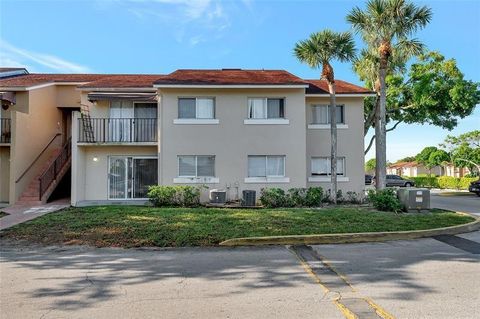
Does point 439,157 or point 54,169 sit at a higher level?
point 439,157

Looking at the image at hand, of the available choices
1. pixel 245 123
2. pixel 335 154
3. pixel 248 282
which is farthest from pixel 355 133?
pixel 248 282

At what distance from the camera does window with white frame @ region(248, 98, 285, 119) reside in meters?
17.5

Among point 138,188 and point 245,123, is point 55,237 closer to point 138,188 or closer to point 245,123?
point 138,188

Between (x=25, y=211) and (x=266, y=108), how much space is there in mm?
11210

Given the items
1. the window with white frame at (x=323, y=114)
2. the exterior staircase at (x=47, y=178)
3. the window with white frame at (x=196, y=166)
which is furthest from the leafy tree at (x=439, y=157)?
the exterior staircase at (x=47, y=178)

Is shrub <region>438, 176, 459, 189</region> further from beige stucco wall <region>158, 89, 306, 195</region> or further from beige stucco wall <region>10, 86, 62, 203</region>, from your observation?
beige stucco wall <region>10, 86, 62, 203</region>

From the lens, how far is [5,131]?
18688 millimetres

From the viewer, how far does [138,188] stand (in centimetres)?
1827

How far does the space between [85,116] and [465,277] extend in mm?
16708

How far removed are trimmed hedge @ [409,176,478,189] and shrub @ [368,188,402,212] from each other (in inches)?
1123

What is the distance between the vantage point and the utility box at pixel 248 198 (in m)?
16.3

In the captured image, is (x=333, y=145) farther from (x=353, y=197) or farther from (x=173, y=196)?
(x=173, y=196)

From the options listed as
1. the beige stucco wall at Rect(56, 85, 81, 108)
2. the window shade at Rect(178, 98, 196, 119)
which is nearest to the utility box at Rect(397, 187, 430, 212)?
the window shade at Rect(178, 98, 196, 119)

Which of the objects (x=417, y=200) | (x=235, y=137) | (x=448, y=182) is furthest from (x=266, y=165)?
(x=448, y=182)
